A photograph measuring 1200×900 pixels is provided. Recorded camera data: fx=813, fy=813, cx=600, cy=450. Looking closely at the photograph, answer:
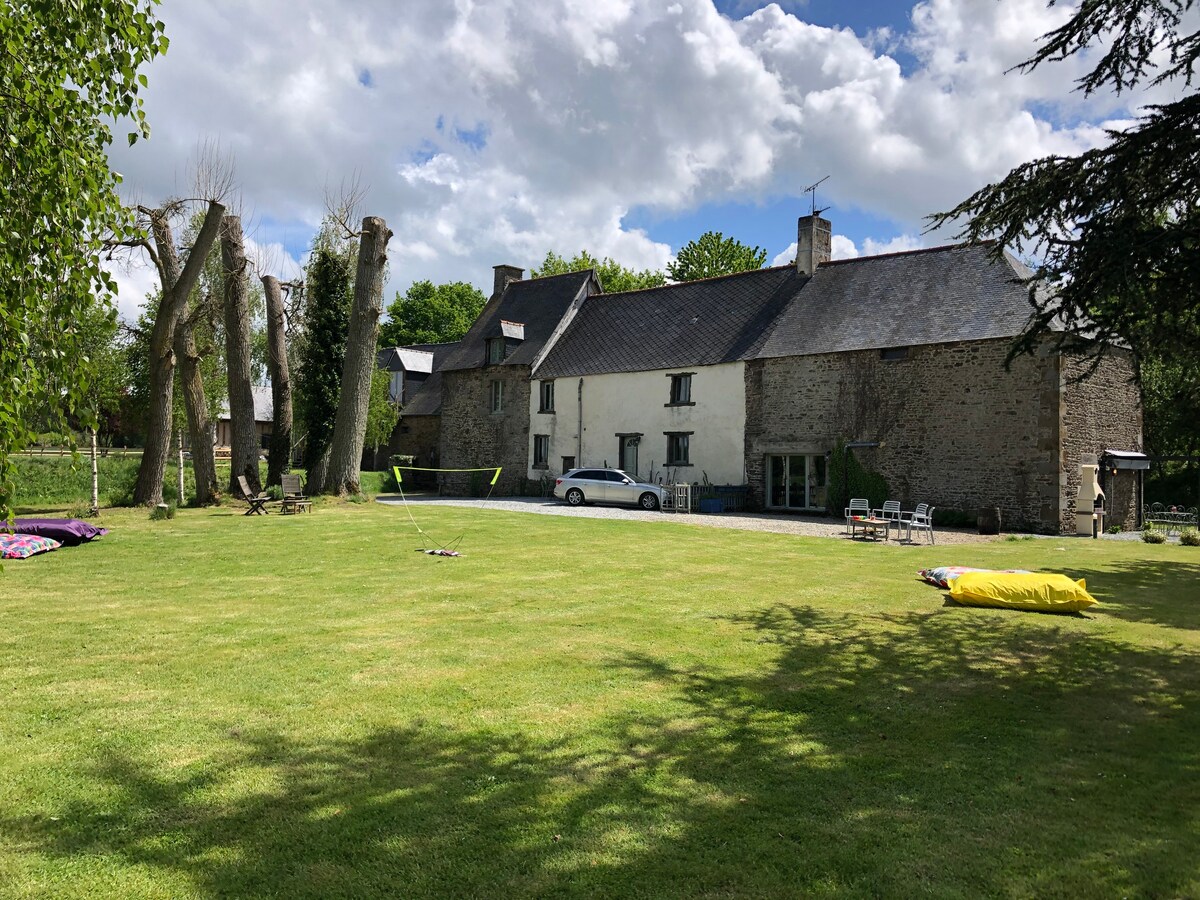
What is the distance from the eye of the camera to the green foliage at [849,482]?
78.3ft

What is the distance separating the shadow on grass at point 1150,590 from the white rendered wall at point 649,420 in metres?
13.8

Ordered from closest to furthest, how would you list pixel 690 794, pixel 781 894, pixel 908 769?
pixel 781 894, pixel 690 794, pixel 908 769

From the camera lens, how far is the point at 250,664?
21.2 feet

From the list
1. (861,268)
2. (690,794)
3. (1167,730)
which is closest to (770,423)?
(861,268)

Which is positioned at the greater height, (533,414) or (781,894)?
(533,414)

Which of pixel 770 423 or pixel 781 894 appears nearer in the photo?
pixel 781 894

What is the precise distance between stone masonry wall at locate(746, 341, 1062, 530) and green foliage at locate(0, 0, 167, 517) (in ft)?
70.5

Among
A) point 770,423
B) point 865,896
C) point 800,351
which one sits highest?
point 800,351

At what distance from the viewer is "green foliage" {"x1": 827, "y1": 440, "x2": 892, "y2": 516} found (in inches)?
940

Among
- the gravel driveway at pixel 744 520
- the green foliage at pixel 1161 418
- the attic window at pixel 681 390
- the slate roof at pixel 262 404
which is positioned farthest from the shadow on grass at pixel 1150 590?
the slate roof at pixel 262 404

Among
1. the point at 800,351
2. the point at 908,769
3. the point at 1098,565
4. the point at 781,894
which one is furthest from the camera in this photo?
the point at 800,351

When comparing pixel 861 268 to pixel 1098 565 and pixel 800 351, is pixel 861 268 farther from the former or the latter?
pixel 1098 565

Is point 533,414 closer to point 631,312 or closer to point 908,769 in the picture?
point 631,312

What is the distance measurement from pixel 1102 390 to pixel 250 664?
2386 cm
